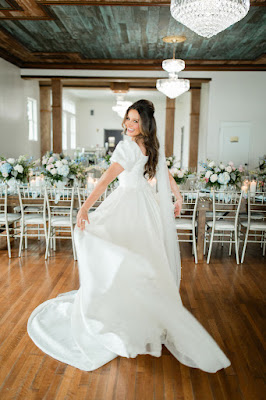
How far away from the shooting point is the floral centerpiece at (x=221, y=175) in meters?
5.27

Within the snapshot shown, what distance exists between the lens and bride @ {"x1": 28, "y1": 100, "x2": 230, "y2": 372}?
7.59 feet

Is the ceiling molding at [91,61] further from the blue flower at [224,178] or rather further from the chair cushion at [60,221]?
the chair cushion at [60,221]

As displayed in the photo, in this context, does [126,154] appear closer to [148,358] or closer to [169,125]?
[148,358]

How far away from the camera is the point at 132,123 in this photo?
2574 millimetres

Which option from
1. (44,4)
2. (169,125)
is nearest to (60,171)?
(44,4)

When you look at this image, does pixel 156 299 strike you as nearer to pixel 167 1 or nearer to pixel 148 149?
pixel 148 149

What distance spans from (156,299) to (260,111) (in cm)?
837

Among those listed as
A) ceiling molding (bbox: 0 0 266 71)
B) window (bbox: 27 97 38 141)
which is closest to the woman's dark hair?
ceiling molding (bbox: 0 0 266 71)

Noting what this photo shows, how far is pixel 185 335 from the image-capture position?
2.36 meters

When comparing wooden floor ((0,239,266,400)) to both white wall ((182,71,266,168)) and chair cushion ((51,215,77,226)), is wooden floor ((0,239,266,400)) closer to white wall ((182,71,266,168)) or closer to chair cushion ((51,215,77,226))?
chair cushion ((51,215,77,226))

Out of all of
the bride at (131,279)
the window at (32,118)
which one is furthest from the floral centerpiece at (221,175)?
the window at (32,118)

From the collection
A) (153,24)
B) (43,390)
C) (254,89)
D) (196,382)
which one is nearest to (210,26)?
(153,24)

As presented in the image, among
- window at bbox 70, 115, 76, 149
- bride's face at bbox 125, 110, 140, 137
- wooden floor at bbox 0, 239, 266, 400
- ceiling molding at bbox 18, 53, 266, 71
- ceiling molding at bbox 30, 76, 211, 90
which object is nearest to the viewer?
wooden floor at bbox 0, 239, 266, 400

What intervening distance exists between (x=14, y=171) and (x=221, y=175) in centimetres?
311
